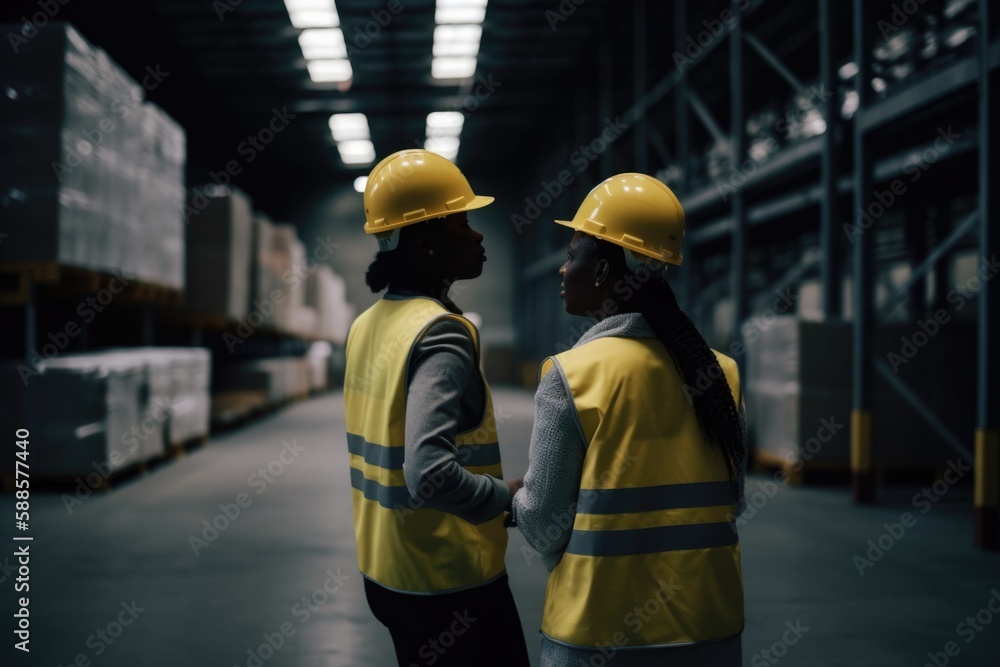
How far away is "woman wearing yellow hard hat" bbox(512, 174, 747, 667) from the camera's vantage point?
144 centimetres

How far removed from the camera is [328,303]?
2097 cm

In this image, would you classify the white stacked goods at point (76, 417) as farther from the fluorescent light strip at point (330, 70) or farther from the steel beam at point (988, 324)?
the fluorescent light strip at point (330, 70)

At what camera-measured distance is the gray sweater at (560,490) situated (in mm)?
1452

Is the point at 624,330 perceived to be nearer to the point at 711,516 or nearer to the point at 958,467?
the point at 711,516

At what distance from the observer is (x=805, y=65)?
11547mm

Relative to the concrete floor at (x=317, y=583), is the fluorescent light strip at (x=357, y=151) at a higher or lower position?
higher

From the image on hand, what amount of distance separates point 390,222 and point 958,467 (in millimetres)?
7203

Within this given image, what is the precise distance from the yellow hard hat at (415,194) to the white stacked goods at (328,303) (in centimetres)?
1742

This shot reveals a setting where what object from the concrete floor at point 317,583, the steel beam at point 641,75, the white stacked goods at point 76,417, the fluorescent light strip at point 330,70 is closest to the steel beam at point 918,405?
the concrete floor at point 317,583

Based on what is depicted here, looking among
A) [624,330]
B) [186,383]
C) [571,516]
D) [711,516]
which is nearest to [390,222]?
A: [624,330]

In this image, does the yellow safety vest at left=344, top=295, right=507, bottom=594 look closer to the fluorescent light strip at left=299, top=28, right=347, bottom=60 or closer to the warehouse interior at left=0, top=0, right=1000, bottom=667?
the warehouse interior at left=0, top=0, right=1000, bottom=667

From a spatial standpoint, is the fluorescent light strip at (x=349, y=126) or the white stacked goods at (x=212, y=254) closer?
the white stacked goods at (x=212, y=254)

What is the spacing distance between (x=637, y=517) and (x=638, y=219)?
0.59m

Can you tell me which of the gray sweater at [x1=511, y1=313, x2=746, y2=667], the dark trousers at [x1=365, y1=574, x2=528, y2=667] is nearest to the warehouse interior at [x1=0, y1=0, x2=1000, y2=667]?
the dark trousers at [x1=365, y1=574, x2=528, y2=667]
